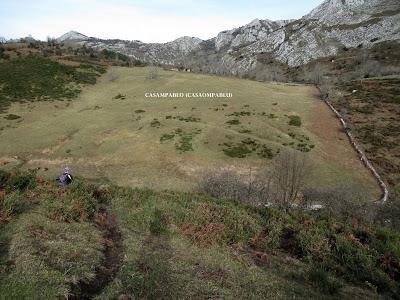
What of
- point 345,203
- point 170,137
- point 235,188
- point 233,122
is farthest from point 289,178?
point 233,122

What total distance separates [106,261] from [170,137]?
148ft

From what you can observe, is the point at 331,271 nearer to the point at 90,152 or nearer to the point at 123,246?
the point at 123,246

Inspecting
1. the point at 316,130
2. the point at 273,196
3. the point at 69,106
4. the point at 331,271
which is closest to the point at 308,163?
the point at 273,196

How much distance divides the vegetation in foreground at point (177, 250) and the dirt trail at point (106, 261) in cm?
6

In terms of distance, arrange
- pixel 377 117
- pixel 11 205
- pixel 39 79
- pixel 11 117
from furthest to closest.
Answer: pixel 39 79, pixel 377 117, pixel 11 117, pixel 11 205

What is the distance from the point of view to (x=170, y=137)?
187 ft

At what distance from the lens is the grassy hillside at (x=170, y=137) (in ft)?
158

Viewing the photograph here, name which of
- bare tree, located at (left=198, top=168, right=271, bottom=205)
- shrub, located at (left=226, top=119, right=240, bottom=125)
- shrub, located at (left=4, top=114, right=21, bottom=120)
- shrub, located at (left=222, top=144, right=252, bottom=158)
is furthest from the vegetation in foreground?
shrub, located at (left=4, top=114, right=21, bottom=120)

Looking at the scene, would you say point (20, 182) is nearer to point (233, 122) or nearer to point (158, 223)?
point (158, 223)

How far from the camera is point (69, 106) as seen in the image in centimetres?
7619

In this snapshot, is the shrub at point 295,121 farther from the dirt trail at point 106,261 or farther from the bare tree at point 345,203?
the dirt trail at point 106,261

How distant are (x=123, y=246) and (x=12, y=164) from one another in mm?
40800

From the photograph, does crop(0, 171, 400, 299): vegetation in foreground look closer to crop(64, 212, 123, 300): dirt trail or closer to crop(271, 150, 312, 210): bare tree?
crop(64, 212, 123, 300): dirt trail

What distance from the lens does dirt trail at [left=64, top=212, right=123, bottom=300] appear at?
33.1ft
